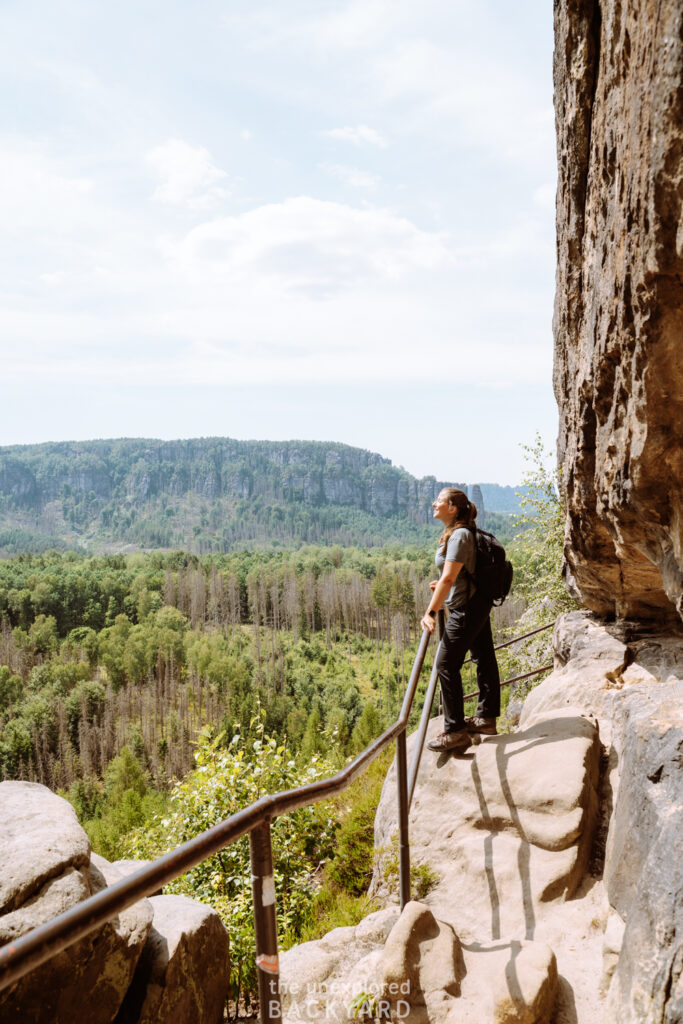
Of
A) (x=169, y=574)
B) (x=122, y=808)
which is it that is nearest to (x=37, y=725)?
(x=122, y=808)

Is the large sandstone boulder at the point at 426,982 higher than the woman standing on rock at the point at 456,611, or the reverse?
the woman standing on rock at the point at 456,611

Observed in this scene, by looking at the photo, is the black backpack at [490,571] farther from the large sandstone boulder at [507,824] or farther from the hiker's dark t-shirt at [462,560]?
the large sandstone boulder at [507,824]

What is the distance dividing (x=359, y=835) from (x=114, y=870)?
14.0 feet

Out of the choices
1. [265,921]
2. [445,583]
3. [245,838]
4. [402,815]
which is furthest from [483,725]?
[245,838]

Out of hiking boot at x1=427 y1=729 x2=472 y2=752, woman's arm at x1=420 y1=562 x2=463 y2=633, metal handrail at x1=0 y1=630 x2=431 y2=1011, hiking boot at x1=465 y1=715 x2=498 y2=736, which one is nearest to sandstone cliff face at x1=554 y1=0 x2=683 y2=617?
woman's arm at x1=420 y1=562 x2=463 y2=633

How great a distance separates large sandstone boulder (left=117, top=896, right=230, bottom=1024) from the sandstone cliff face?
396cm

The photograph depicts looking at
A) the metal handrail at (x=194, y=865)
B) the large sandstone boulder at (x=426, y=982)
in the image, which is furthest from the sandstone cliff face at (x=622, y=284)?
the metal handrail at (x=194, y=865)

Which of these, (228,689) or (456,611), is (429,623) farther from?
(228,689)

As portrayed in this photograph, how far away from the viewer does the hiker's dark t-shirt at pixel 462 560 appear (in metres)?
5.75

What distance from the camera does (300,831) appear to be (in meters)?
11.5

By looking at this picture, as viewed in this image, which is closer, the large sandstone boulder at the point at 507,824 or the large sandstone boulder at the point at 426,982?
the large sandstone boulder at the point at 426,982

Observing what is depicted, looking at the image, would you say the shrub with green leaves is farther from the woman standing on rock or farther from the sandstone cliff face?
the sandstone cliff face

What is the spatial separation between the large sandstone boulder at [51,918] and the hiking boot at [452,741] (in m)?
2.72

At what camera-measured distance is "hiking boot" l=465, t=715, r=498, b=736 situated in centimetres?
640
